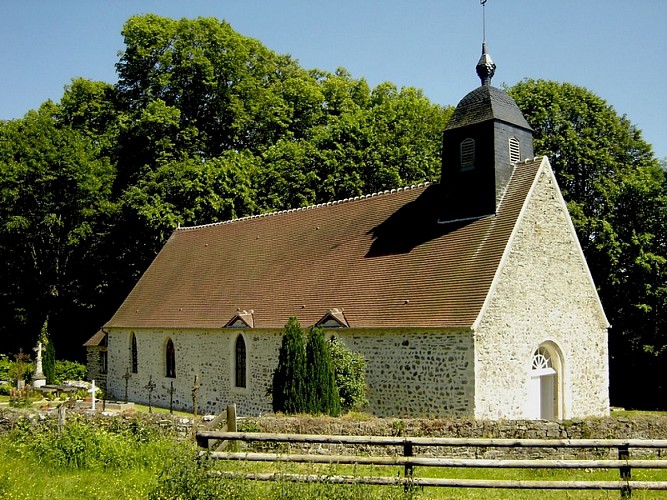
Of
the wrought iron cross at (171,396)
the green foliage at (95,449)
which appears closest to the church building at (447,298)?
the wrought iron cross at (171,396)

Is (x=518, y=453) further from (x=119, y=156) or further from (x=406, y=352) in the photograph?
(x=119, y=156)

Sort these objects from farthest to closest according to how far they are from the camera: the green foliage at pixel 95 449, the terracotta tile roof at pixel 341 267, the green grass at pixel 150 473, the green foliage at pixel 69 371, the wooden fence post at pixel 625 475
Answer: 1. the green foliage at pixel 69 371
2. the terracotta tile roof at pixel 341 267
3. the green foliage at pixel 95 449
4. the wooden fence post at pixel 625 475
5. the green grass at pixel 150 473

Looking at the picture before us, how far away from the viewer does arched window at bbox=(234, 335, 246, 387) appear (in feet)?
77.5

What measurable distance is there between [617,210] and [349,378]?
16208mm

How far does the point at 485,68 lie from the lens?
20938mm

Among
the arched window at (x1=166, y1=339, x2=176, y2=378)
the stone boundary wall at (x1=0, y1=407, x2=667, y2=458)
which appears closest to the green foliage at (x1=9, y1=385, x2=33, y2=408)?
the arched window at (x1=166, y1=339, x2=176, y2=378)

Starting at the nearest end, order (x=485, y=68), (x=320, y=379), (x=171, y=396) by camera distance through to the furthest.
Answer: (x=320, y=379) < (x=485, y=68) < (x=171, y=396)

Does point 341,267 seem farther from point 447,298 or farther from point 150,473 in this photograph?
point 150,473

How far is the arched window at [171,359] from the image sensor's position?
1064 inches

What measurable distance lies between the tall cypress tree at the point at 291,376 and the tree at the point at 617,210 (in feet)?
49.4

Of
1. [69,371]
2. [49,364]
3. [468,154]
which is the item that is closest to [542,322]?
[468,154]

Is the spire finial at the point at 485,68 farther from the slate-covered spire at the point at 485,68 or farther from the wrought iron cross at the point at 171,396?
the wrought iron cross at the point at 171,396

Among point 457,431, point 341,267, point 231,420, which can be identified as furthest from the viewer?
point 341,267

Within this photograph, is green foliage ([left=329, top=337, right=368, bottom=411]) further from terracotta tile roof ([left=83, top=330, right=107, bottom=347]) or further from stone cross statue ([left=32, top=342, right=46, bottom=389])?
stone cross statue ([left=32, top=342, right=46, bottom=389])
